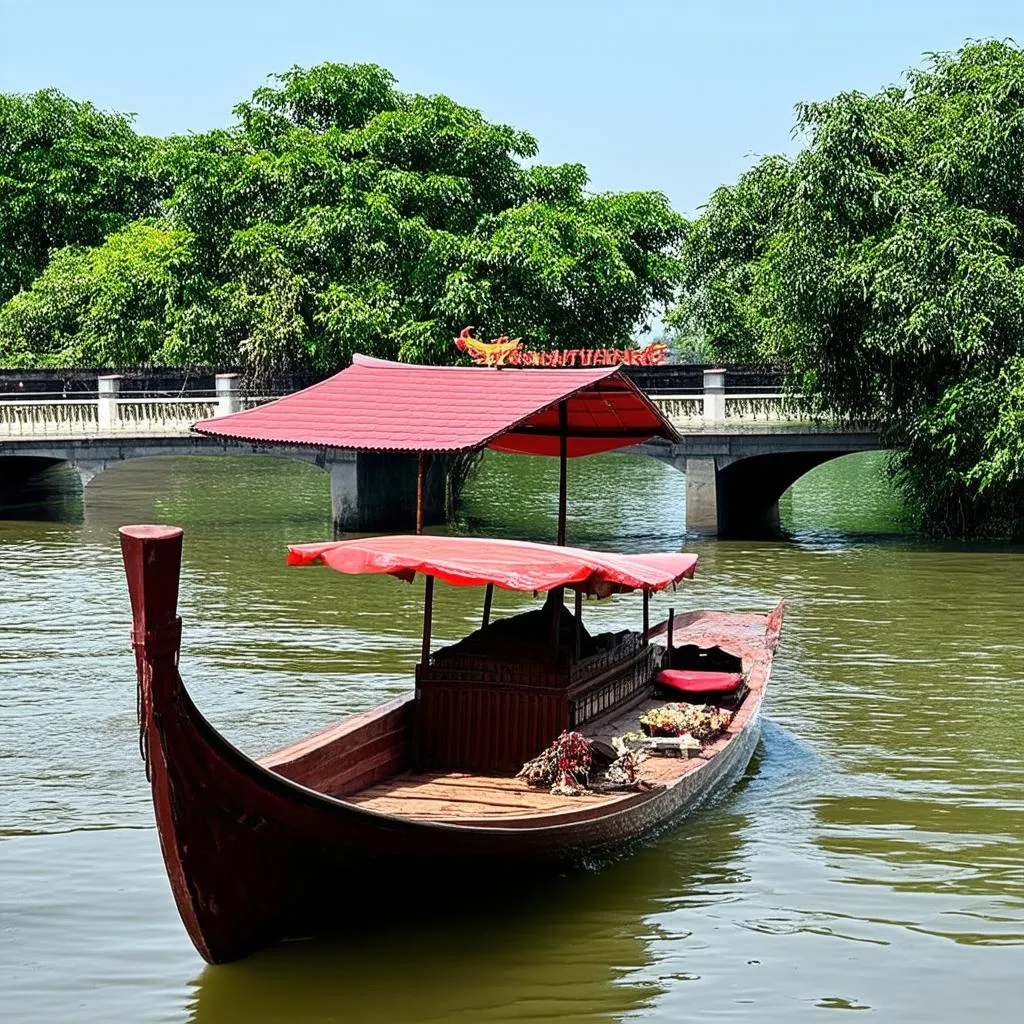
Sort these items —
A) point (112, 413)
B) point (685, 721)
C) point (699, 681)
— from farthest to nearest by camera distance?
point (112, 413)
point (699, 681)
point (685, 721)

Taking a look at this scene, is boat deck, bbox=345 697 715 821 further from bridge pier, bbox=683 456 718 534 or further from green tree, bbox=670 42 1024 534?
bridge pier, bbox=683 456 718 534

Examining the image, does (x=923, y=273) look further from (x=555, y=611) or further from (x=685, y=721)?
(x=555, y=611)

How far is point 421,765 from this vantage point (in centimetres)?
1263

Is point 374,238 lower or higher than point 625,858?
higher

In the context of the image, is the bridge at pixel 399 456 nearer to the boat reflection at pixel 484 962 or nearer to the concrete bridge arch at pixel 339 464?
the concrete bridge arch at pixel 339 464

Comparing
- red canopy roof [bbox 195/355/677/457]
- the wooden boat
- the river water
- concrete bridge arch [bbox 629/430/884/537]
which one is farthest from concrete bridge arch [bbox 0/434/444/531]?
the wooden boat

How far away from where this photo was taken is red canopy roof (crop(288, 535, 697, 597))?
38.2 ft

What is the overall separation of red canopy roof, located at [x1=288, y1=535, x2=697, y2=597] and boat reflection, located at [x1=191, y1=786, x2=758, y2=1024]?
6.62ft

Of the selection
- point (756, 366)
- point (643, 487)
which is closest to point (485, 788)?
point (756, 366)

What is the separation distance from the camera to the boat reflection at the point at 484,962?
9.55 metres

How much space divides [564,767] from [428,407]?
368 centimetres

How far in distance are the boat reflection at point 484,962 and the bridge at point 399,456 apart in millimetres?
19296

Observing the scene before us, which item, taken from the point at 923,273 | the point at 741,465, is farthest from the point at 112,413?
the point at 923,273

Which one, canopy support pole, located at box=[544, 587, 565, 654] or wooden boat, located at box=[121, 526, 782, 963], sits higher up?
canopy support pole, located at box=[544, 587, 565, 654]
